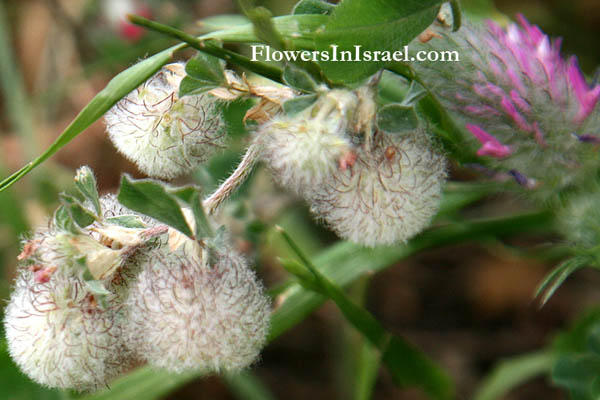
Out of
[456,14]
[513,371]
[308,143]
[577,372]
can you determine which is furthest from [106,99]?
[513,371]

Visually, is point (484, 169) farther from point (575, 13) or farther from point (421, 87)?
point (575, 13)

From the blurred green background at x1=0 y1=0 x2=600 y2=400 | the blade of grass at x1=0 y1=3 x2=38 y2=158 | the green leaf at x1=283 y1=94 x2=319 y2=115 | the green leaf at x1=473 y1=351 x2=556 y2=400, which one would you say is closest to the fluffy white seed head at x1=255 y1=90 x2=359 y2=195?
the green leaf at x1=283 y1=94 x2=319 y2=115

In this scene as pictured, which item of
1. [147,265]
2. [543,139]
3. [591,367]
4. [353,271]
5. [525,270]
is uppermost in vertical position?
[147,265]

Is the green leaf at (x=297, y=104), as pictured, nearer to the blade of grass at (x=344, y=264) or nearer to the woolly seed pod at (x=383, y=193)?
the woolly seed pod at (x=383, y=193)

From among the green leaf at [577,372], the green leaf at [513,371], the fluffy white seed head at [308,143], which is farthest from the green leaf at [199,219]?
the green leaf at [513,371]

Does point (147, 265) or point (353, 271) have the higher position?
point (147, 265)

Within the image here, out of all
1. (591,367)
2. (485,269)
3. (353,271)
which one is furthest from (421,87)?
(485,269)
